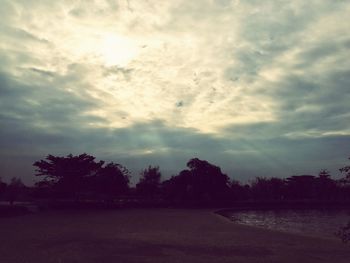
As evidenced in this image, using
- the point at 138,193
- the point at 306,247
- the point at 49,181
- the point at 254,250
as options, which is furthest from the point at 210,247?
the point at 138,193

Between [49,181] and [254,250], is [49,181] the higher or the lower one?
the higher one

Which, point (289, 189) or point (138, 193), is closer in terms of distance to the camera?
point (138, 193)

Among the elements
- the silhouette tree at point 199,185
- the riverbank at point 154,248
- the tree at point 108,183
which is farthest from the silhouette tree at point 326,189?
the riverbank at point 154,248

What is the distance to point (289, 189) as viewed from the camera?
3435 inches

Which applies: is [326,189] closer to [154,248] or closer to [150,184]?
[150,184]

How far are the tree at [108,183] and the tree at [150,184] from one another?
28.8 ft

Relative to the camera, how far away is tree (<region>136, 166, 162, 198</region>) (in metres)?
69.0

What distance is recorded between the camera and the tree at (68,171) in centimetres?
5244

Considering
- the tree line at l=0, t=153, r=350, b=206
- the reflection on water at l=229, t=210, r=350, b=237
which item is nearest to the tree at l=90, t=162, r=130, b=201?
the tree line at l=0, t=153, r=350, b=206

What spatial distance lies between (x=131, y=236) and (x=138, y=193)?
5277cm

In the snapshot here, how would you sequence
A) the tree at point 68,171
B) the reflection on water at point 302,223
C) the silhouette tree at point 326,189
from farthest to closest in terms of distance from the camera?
1. the silhouette tree at point 326,189
2. the tree at point 68,171
3. the reflection on water at point 302,223

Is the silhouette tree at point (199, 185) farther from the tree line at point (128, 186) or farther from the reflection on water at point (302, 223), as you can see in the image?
the reflection on water at point (302, 223)

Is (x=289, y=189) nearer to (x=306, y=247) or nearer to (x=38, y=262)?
(x=306, y=247)

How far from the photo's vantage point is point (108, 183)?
2245 inches
